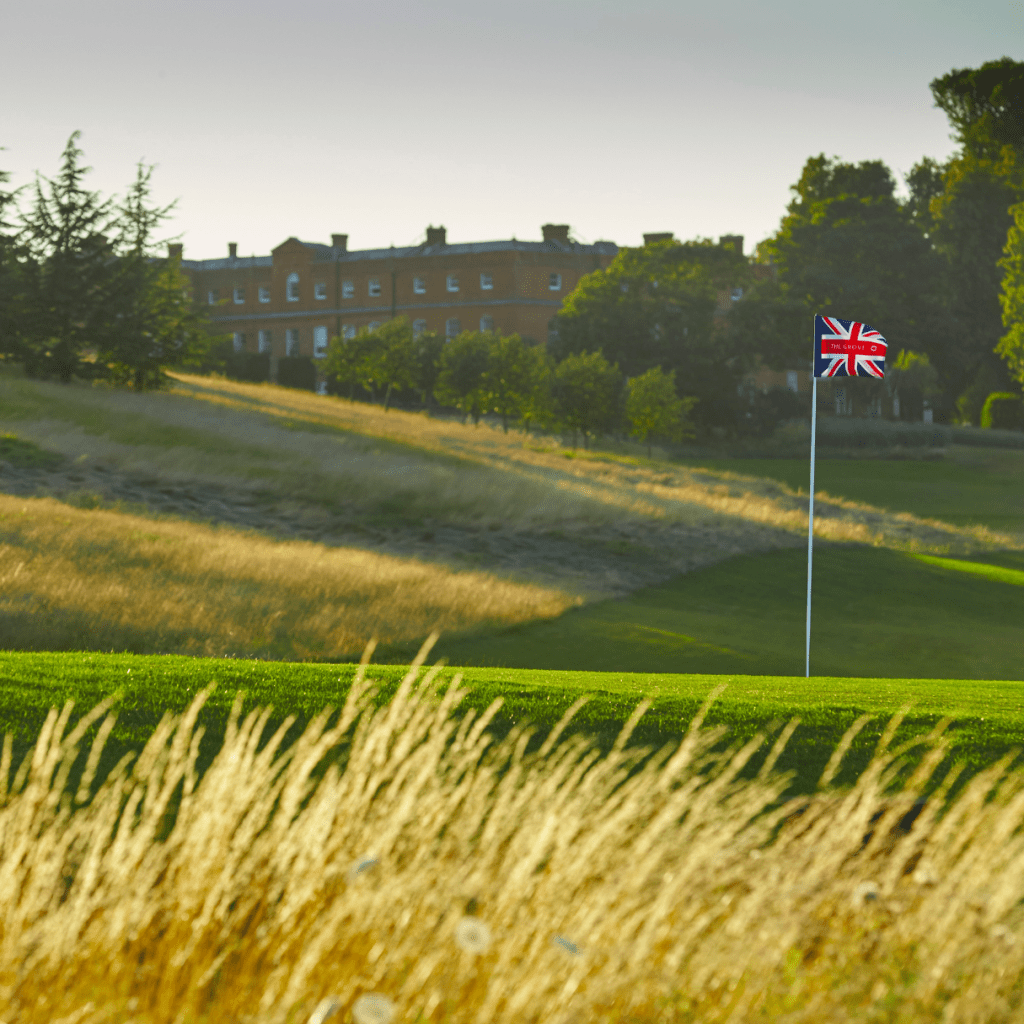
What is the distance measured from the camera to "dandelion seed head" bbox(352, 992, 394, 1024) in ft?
10.3

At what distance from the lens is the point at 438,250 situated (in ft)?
292

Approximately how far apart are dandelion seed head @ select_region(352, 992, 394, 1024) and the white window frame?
298ft

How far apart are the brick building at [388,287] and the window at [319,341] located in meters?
0.08

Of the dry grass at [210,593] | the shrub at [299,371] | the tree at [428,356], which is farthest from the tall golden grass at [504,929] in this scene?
the shrub at [299,371]

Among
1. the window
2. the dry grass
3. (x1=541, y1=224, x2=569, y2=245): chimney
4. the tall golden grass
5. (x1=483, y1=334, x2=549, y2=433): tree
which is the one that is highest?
(x1=541, y1=224, x2=569, y2=245): chimney

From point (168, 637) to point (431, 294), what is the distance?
76.3 m

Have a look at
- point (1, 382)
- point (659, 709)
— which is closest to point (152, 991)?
point (659, 709)

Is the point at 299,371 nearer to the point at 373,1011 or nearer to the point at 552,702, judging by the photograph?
the point at 552,702

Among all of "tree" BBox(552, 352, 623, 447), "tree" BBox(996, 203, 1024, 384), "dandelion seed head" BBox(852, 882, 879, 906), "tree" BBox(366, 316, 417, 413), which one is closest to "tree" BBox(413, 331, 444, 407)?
"tree" BBox(366, 316, 417, 413)

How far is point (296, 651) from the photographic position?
15.1 m

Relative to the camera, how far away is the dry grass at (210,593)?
48.7 ft

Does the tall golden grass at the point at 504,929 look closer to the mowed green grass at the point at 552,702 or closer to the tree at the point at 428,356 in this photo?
the mowed green grass at the point at 552,702

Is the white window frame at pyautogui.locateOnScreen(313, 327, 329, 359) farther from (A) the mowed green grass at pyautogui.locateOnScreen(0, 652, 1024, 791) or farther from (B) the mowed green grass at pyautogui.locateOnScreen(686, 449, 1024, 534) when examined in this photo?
(A) the mowed green grass at pyautogui.locateOnScreen(0, 652, 1024, 791)

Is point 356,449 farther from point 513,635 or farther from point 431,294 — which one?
point 431,294
